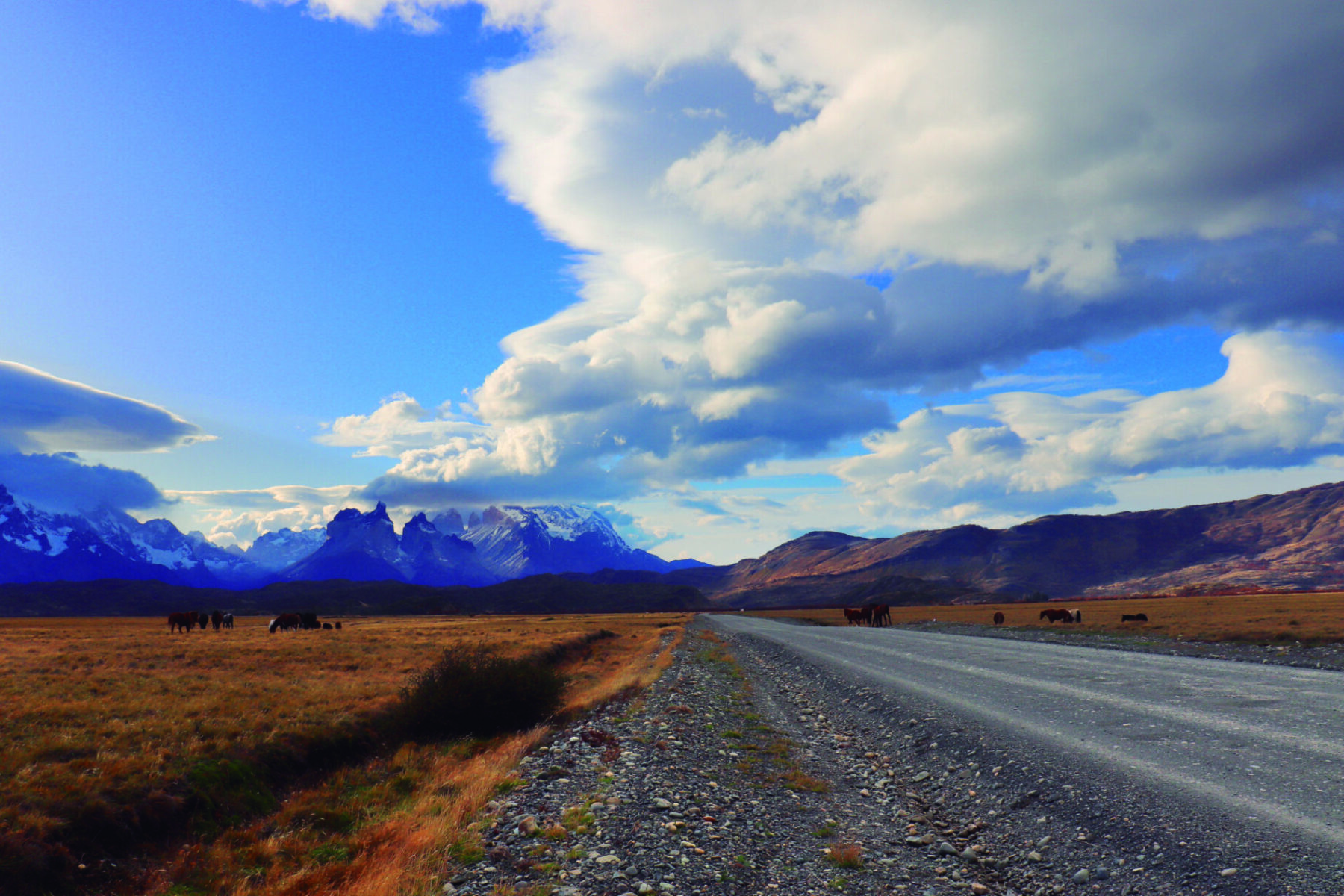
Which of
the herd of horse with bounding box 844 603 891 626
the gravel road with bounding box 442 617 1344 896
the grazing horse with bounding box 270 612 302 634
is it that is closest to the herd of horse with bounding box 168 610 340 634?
the grazing horse with bounding box 270 612 302 634

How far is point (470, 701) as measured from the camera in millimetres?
23438

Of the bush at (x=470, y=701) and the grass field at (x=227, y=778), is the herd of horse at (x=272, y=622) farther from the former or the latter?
the bush at (x=470, y=701)

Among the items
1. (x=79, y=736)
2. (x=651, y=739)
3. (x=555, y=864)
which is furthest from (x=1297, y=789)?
(x=79, y=736)

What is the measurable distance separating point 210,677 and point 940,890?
32.2 m

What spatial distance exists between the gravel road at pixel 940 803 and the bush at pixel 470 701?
378 cm

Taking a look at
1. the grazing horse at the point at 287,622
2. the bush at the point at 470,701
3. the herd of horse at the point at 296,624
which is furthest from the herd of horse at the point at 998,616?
the grazing horse at the point at 287,622

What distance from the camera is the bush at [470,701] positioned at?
23.2 m

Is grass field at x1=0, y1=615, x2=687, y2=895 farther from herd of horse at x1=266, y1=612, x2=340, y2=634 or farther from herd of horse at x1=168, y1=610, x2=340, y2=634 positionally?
herd of horse at x1=168, y1=610, x2=340, y2=634

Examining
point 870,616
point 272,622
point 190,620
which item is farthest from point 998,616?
point 190,620

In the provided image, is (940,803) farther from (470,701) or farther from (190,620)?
(190,620)

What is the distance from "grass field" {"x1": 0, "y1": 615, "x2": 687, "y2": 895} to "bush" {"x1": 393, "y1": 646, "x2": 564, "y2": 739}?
1.16 metres

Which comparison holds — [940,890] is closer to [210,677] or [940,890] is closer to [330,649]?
[210,677]

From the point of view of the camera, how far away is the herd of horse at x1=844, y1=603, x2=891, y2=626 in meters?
91.4

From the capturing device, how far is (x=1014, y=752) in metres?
14.2
